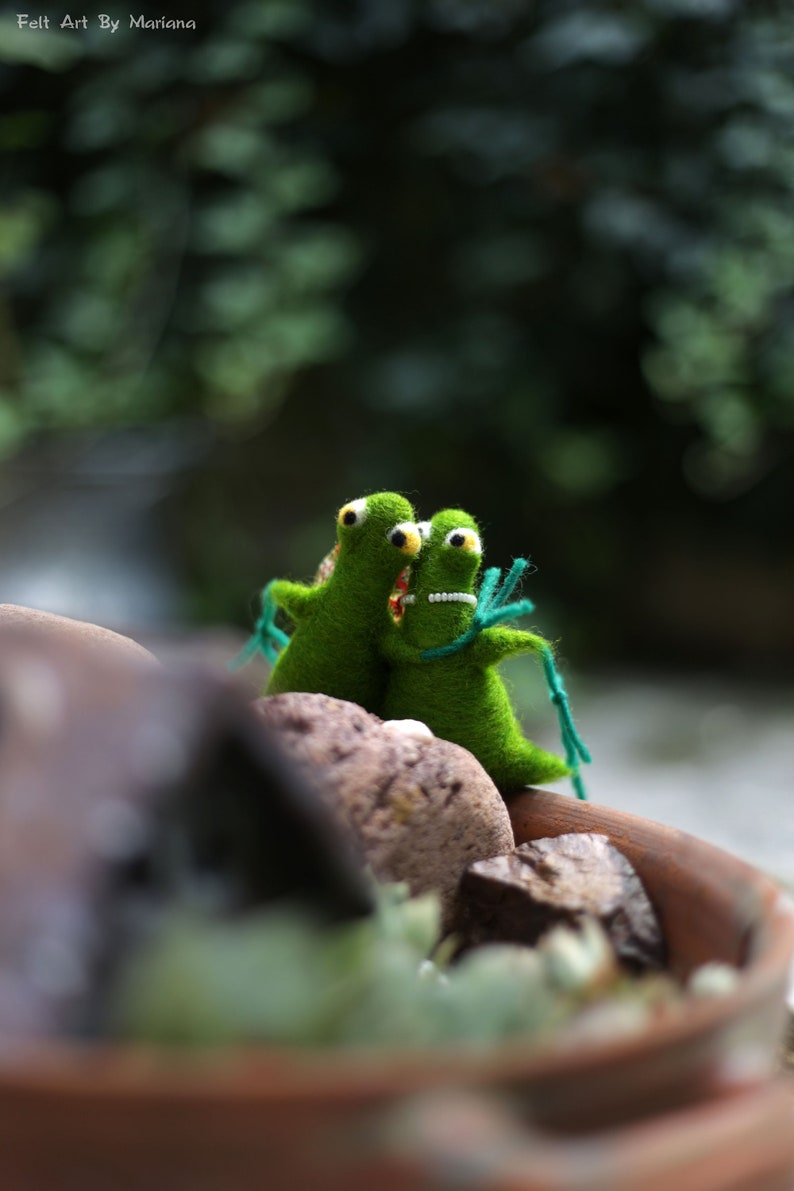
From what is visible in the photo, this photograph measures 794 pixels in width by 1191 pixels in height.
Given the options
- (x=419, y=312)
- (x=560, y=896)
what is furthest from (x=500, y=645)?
(x=419, y=312)

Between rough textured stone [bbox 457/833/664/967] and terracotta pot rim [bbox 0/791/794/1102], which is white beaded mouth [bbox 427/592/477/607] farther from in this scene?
terracotta pot rim [bbox 0/791/794/1102]

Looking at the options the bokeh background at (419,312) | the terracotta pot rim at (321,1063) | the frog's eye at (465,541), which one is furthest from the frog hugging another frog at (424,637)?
the bokeh background at (419,312)

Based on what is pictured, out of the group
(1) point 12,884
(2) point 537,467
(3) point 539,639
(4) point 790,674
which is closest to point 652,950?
(3) point 539,639

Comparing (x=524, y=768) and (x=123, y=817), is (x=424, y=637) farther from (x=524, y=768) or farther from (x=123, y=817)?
(x=123, y=817)

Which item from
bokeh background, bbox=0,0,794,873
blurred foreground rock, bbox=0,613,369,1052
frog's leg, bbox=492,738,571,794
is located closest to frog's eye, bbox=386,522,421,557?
frog's leg, bbox=492,738,571,794

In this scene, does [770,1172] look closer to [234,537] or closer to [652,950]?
[652,950]

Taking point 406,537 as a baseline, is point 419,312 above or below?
above
